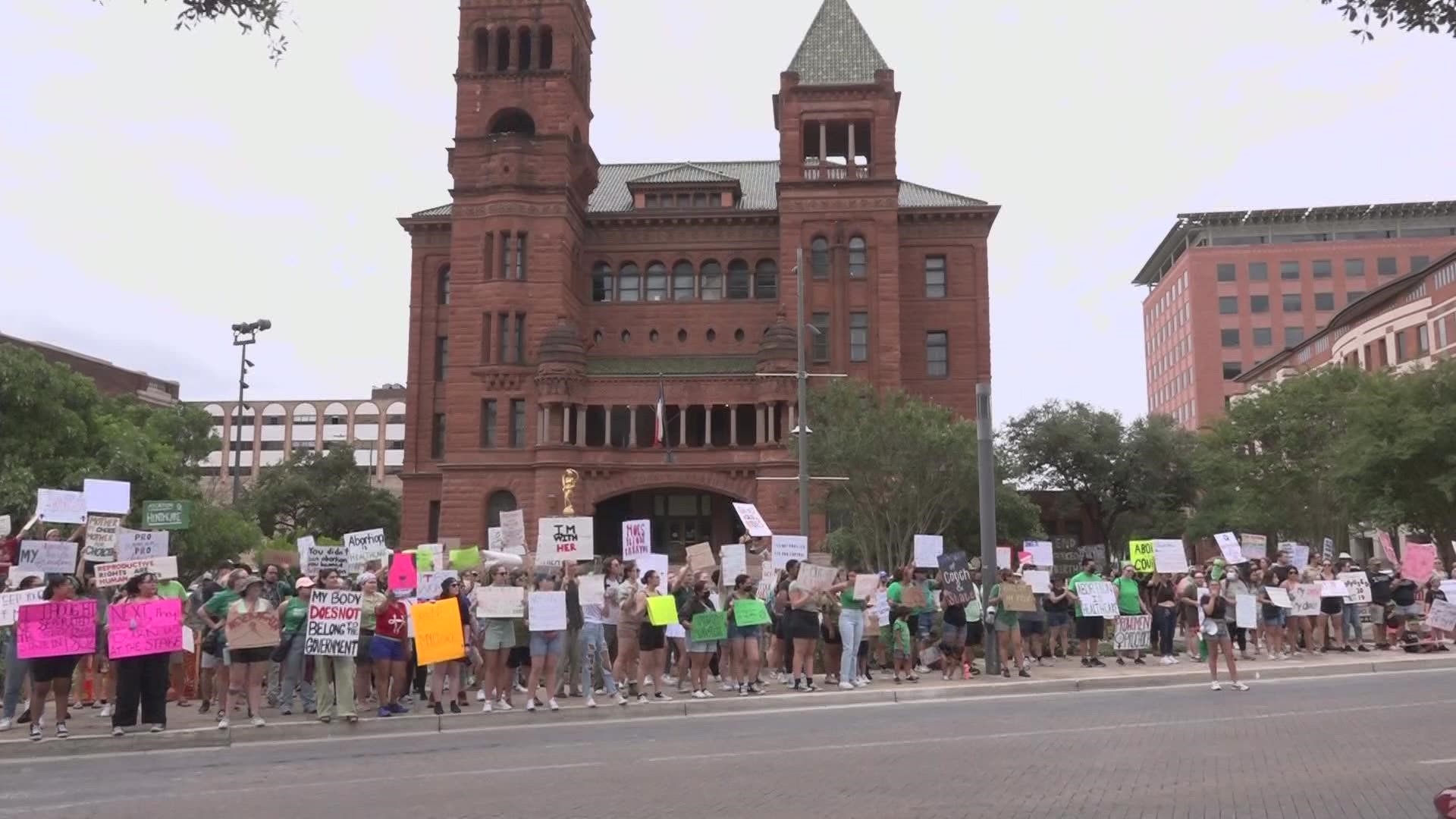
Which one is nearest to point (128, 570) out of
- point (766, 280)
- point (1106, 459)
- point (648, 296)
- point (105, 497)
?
point (105, 497)

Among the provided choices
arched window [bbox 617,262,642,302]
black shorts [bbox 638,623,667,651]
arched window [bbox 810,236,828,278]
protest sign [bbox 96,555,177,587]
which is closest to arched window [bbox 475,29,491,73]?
arched window [bbox 617,262,642,302]

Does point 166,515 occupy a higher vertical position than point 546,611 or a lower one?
higher

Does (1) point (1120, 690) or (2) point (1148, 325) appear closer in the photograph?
(1) point (1120, 690)

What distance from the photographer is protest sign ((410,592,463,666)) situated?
15844 millimetres

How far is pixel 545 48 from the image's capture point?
62.8m

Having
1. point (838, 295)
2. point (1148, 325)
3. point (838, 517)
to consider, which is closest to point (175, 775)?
point (838, 517)

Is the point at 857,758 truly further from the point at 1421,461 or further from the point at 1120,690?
the point at 1421,461

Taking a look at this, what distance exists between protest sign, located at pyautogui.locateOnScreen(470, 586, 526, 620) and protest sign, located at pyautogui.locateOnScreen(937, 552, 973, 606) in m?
5.83

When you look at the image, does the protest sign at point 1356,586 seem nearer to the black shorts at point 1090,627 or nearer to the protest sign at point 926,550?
the black shorts at point 1090,627

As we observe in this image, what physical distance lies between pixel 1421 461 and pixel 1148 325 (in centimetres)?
10628

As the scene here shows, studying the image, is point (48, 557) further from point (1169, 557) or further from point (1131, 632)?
point (1169, 557)

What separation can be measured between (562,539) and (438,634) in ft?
23.2

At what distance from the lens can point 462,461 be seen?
5800 cm

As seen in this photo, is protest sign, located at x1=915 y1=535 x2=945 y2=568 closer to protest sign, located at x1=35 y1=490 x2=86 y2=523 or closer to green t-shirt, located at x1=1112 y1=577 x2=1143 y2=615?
green t-shirt, located at x1=1112 y1=577 x2=1143 y2=615
